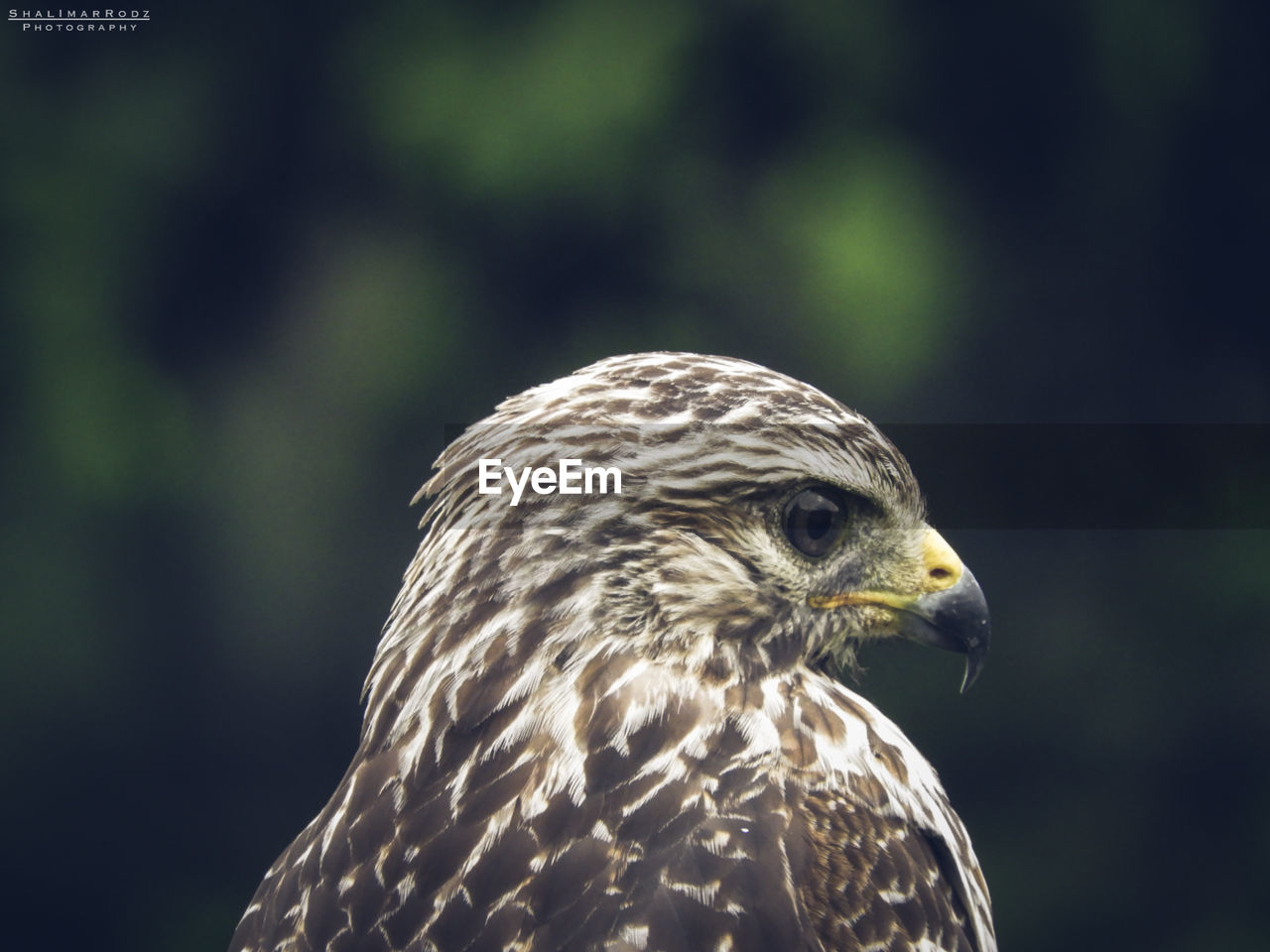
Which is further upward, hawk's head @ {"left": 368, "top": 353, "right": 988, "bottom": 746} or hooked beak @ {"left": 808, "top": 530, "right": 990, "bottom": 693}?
hawk's head @ {"left": 368, "top": 353, "right": 988, "bottom": 746}

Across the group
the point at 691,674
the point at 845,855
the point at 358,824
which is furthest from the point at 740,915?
the point at 358,824

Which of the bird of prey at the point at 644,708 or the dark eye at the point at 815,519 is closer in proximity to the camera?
the bird of prey at the point at 644,708

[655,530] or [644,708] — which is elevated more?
[655,530]

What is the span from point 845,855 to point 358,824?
41 cm

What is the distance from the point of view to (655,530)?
1.09 meters

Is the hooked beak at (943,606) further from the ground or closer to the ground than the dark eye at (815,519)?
closer to the ground

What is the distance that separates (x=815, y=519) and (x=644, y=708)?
0.23 m

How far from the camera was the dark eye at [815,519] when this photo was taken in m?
1.13

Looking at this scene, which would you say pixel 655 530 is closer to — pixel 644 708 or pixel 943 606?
pixel 644 708

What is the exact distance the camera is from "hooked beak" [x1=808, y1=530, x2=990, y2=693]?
121 cm

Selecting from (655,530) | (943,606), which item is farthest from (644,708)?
(943,606)

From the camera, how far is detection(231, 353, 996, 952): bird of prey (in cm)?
99

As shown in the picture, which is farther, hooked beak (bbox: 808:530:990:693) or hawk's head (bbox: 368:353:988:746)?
hooked beak (bbox: 808:530:990:693)

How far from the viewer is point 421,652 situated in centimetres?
113
